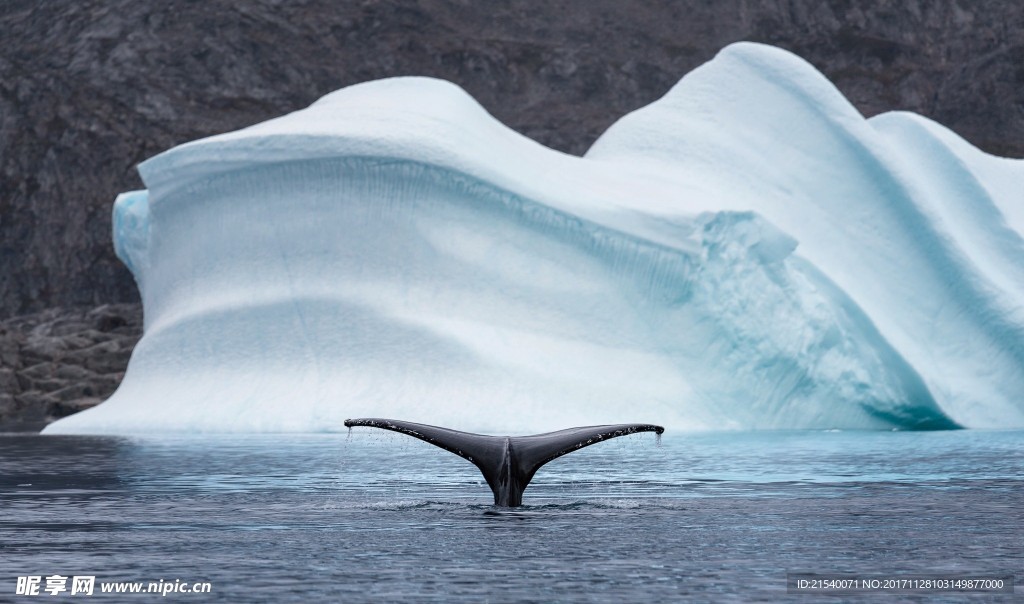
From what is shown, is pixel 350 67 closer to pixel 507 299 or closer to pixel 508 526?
pixel 507 299

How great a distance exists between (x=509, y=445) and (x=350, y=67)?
92.1 meters

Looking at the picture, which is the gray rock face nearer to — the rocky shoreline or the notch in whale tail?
the rocky shoreline

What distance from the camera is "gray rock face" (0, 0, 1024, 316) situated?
300ft

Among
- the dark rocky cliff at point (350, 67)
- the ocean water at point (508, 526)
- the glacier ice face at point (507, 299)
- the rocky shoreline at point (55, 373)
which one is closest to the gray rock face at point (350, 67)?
the dark rocky cliff at point (350, 67)

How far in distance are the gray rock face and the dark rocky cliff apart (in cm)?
12

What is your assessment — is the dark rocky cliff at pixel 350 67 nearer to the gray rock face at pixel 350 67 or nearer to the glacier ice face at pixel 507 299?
the gray rock face at pixel 350 67

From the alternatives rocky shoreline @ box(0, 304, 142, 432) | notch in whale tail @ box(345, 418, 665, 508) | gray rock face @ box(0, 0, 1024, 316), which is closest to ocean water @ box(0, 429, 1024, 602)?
notch in whale tail @ box(345, 418, 665, 508)

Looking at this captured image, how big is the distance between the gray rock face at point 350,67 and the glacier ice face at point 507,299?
5815cm

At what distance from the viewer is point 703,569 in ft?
32.3

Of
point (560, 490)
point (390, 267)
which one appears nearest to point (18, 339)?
point (390, 267)

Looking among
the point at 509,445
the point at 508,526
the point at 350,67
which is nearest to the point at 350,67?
the point at 350,67

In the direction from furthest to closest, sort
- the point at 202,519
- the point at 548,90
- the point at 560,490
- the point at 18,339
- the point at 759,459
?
the point at 548,90, the point at 18,339, the point at 759,459, the point at 560,490, the point at 202,519

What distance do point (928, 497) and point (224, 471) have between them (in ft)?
30.6

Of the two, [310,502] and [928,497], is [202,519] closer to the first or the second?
[310,502]
